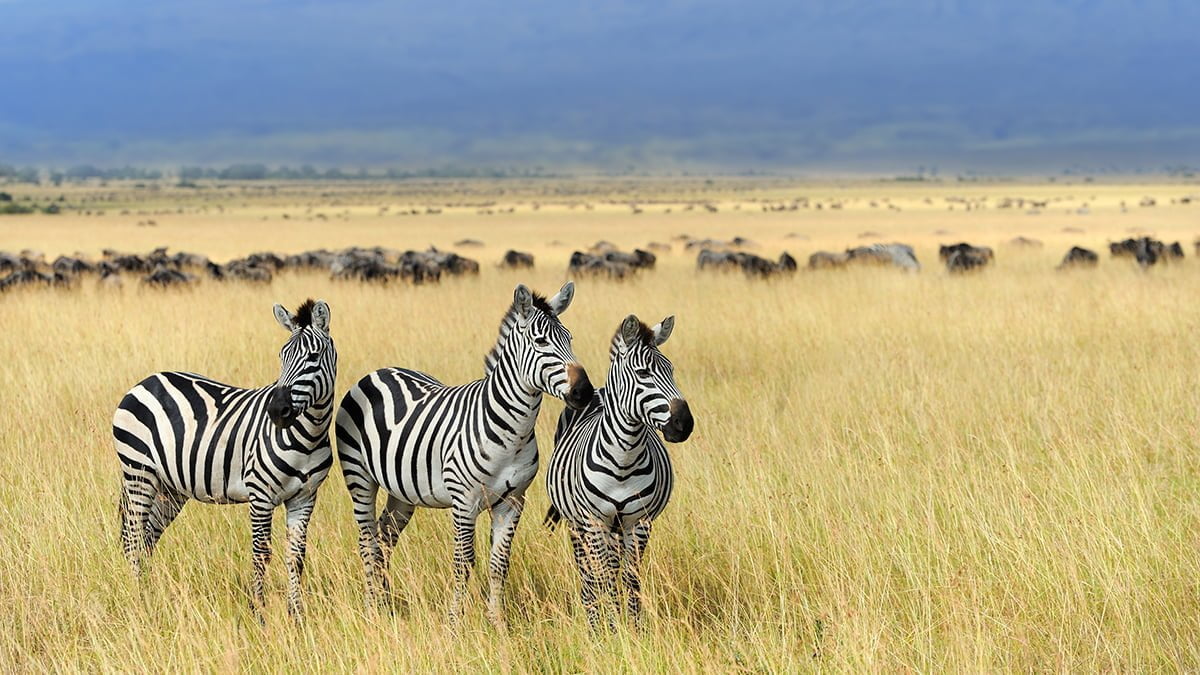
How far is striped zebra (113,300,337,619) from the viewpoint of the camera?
4.70 meters

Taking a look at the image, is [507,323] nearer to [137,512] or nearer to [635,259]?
[137,512]

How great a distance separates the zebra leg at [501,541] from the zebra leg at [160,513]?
1.68 metres

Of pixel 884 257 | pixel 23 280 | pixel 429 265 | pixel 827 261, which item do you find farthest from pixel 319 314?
pixel 884 257

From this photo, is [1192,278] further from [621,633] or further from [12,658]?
[12,658]

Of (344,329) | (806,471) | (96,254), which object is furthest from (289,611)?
(96,254)

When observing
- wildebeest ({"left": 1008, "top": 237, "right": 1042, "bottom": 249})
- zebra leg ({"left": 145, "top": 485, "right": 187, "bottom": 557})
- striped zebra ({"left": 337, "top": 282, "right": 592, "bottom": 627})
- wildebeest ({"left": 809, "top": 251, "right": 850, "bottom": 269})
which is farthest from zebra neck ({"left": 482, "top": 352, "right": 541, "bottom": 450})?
wildebeest ({"left": 1008, "top": 237, "right": 1042, "bottom": 249})

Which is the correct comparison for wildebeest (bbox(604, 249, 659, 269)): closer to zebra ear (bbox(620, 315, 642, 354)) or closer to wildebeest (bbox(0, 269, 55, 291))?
wildebeest (bbox(0, 269, 55, 291))

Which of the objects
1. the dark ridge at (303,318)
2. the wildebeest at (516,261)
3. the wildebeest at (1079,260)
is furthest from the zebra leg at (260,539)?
the wildebeest at (516,261)

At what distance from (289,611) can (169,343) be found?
29.1 feet

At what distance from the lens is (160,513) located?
221 inches

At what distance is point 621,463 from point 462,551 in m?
0.84

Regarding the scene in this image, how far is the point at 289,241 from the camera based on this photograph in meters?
47.7

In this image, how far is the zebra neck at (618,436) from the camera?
4.41 metres

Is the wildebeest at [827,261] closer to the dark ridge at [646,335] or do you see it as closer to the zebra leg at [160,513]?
the zebra leg at [160,513]
